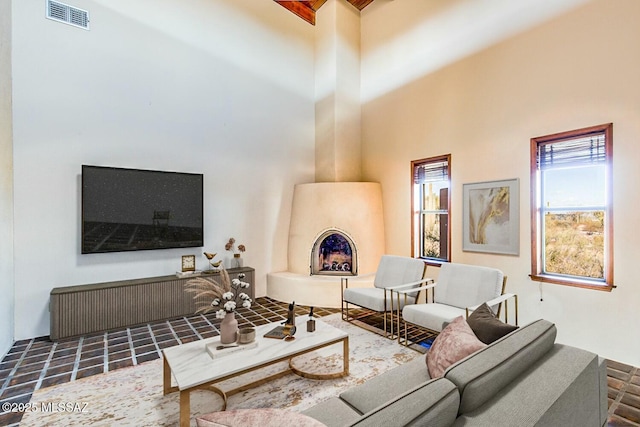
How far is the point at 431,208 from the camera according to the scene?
4848 millimetres

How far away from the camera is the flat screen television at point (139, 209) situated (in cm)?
391

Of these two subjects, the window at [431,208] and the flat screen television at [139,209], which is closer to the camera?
the flat screen television at [139,209]

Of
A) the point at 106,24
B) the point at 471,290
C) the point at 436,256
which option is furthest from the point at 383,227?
the point at 106,24

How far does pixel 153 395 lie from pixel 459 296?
10.1ft

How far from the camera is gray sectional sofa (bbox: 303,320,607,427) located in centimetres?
112

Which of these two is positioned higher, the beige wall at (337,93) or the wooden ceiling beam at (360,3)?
the wooden ceiling beam at (360,3)

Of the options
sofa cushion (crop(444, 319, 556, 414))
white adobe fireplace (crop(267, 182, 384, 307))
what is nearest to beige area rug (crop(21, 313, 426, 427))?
sofa cushion (crop(444, 319, 556, 414))

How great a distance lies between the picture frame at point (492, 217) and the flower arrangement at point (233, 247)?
334cm

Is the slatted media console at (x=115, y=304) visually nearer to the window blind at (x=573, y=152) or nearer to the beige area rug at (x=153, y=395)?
the beige area rug at (x=153, y=395)

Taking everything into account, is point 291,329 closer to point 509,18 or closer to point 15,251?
point 15,251

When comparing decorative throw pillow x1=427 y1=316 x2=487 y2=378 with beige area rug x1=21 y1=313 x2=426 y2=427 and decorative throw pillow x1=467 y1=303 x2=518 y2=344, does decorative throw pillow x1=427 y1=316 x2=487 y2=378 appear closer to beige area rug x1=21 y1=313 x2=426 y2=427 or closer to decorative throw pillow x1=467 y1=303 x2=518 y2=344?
decorative throw pillow x1=467 y1=303 x2=518 y2=344

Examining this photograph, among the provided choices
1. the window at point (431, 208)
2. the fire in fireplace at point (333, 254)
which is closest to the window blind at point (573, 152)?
the window at point (431, 208)

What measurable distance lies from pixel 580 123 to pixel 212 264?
4873mm

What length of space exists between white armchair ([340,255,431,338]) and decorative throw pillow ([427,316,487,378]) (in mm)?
1702
